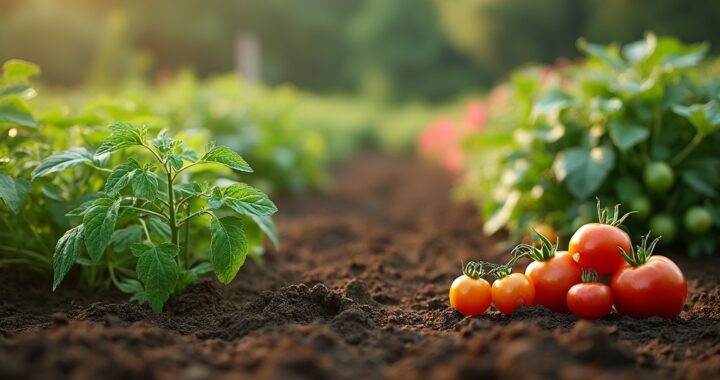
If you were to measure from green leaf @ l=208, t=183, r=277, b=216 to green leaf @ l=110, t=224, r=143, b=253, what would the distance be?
47 cm

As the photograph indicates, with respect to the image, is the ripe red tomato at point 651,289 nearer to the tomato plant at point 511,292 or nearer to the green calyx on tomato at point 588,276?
the green calyx on tomato at point 588,276

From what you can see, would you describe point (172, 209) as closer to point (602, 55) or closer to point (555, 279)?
point (555, 279)

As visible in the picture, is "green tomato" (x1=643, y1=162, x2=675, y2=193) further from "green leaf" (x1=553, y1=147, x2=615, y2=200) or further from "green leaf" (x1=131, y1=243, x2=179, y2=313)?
"green leaf" (x1=131, y1=243, x2=179, y2=313)

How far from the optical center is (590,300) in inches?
96.6

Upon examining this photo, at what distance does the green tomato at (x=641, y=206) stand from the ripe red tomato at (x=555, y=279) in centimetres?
150

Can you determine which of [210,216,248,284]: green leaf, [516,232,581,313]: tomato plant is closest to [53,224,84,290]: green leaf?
[210,216,248,284]: green leaf

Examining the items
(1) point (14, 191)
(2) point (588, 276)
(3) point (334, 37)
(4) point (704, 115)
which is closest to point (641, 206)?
(4) point (704, 115)

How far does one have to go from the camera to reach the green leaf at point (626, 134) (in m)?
3.71

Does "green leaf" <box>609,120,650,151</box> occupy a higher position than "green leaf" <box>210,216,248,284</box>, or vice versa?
"green leaf" <box>609,120,650,151</box>

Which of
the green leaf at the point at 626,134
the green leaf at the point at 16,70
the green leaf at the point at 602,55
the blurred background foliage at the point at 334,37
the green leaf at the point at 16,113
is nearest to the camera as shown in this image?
the green leaf at the point at 16,113

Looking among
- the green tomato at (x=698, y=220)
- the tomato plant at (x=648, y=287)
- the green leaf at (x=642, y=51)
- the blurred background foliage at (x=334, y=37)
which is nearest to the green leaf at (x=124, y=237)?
the tomato plant at (x=648, y=287)

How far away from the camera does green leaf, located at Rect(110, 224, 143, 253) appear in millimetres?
2773

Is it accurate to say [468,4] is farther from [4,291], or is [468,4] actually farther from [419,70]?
[4,291]

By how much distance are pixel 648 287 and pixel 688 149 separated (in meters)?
1.80
